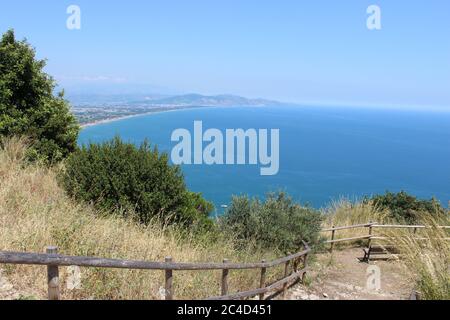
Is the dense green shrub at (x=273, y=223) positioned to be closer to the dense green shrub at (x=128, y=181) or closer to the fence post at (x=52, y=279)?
the dense green shrub at (x=128, y=181)

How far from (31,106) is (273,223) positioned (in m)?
7.36

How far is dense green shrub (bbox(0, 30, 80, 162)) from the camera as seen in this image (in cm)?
1049

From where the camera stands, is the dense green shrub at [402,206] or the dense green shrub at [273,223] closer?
the dense green shrub at [273,223]

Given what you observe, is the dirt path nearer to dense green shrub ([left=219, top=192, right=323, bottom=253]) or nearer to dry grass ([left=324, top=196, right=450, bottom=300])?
dry grass ([left=324, top=196, right=450, bottom=300])

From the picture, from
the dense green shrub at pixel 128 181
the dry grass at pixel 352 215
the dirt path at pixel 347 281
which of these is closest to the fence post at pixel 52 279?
the dense green shrub at pixel 128 181

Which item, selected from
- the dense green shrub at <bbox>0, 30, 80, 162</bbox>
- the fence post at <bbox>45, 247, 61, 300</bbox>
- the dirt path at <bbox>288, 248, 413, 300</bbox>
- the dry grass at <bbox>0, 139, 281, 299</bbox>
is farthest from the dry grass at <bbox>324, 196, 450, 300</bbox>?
the dense green shrub at <bbox>0, 30, 80, 162</bbox>

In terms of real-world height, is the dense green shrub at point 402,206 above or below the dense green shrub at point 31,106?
below

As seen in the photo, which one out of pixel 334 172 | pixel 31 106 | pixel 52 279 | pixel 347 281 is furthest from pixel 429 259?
pixel 334 172

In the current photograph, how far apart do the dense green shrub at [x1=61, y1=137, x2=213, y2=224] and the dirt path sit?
2.82 m

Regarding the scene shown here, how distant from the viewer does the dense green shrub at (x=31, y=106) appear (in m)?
10.5

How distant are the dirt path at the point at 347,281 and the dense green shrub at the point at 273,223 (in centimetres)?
82

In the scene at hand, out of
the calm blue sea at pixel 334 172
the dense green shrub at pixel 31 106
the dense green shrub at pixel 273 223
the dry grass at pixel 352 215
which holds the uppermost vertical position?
the dense green shrub at pixel 31 106

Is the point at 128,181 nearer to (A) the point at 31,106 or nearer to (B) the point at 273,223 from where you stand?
(B) the point at 273,223
